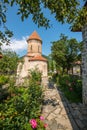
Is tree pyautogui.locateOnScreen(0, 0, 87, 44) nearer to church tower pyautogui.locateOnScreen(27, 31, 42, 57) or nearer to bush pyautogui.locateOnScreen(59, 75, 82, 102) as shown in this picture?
bush pyautogui.locateOnScreen(59, 75, 82, 102)

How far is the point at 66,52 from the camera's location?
26.2 m

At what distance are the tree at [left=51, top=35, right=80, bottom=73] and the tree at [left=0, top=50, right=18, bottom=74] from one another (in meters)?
8.58

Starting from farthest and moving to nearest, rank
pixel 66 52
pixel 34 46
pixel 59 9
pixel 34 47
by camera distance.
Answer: pixel 34 46 → pixel 34 47 → pixel 66 52 → pixel 59 9

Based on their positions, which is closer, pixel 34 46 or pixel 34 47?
pixel 34 47

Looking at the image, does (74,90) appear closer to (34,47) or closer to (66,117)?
(66,117)

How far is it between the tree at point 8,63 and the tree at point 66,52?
28.2 feet

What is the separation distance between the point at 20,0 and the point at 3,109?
3.96 meters

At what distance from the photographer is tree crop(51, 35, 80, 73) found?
26.1 metres

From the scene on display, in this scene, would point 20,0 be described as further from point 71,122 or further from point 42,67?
point 42,67

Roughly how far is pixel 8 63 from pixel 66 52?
11.0 meters

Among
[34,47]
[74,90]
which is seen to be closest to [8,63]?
[34,47]

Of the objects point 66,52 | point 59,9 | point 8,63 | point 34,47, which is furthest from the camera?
point 34,47

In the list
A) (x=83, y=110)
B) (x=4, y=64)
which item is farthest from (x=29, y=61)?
(x=83, y=110)

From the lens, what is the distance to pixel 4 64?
2772 cm
